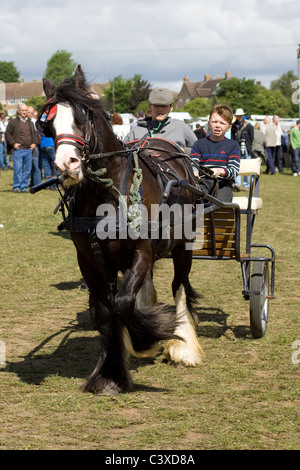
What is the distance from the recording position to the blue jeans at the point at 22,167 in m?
18.3

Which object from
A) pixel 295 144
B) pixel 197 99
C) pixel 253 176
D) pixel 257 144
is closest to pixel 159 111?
pixel 253 176

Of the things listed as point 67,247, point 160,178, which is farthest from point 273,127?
point 160,178

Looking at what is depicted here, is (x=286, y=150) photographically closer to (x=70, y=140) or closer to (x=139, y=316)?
(x=139, y=316)

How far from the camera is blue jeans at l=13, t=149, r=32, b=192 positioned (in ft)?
59.9

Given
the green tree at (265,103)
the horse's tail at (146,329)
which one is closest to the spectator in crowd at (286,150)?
the horse's tail at (146,329)

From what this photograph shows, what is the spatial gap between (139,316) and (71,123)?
145 cm

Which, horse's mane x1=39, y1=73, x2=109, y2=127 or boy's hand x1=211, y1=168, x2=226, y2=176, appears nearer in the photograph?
horse's mane x1=39, y1=73, x2=109, y2=127

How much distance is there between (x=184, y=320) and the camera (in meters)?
6.16

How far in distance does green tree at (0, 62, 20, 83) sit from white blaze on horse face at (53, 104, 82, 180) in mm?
120769

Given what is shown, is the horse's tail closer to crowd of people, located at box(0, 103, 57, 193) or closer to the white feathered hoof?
the white feathered hoof

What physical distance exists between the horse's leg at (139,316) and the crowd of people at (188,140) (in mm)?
978

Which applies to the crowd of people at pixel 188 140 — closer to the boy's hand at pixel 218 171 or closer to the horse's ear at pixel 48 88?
the boy's hand at pixel 218 171

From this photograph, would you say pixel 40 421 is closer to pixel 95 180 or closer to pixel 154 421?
pixel 154 421

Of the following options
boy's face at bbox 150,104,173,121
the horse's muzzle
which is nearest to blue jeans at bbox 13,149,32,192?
boy's face at bbox 150,104,173,121
